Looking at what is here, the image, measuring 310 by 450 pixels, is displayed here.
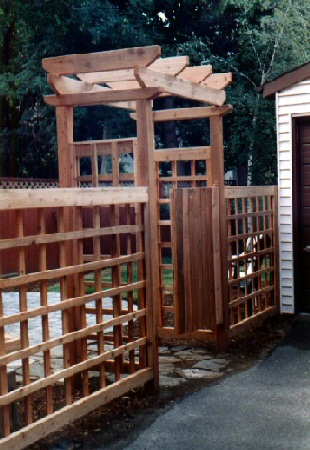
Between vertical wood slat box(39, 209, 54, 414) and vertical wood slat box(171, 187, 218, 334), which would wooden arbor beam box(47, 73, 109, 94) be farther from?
vertical wood slat box(39, 209, 54, 414)

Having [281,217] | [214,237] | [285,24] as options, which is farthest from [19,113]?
[214,237]

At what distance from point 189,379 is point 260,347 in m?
1.49

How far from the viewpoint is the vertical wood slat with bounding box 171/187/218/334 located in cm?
663

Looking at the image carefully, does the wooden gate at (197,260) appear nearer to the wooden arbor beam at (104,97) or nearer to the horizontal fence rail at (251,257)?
the horizontal fence rail at (251,257)

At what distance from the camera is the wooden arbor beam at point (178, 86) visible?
18.1 ft

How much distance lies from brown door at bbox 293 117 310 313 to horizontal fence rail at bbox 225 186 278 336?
29cm

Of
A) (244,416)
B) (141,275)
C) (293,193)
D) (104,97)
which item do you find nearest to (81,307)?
(141,275)

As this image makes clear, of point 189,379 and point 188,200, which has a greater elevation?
point 188,200

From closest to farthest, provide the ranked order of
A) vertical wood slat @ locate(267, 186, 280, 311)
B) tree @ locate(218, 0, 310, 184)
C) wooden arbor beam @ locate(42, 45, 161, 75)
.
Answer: wooden arbor beam @ locate(42, 45, 161, 75)
vertical wood slat @ locate(267, 186, 280, 311)
tree @ locate(218, 0, 310, 184)

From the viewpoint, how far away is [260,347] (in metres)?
7.52

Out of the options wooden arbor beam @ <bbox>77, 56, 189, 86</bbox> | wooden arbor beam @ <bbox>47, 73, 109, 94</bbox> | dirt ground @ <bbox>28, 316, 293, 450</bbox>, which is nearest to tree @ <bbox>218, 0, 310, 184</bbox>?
dirt ground @ <bbox>28, 316, 293, 450</bbox>

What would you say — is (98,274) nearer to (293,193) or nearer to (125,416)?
(125,416)

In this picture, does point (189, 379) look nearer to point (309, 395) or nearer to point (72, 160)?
point (309, 395)

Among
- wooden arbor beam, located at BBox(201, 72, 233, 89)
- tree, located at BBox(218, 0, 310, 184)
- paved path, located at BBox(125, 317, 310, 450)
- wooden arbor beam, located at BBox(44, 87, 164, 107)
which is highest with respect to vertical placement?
tree, located at BBox(218, 0, 310, 184)
